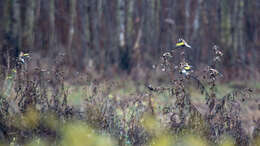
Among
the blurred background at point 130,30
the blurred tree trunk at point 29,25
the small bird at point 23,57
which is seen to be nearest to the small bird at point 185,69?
the small bird at point 23,57

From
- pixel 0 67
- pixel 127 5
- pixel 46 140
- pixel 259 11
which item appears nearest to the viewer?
pixel 46 140

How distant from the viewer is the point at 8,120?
16.4ft

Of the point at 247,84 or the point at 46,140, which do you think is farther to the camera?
the point at 247,84

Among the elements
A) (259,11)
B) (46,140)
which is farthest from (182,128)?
(259,11)

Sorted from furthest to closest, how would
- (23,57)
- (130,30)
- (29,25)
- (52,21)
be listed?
(52,21) < (130,30) < (29,25) < (23,57)

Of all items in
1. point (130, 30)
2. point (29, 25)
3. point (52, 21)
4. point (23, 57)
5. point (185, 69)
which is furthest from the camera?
point (52, 21)

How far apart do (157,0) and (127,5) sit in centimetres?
156

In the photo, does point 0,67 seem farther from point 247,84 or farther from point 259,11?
point 259,11

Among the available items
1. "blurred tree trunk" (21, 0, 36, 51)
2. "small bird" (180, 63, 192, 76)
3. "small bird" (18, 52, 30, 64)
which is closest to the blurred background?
"blurred tree trunk" (21, 0, 36, 51)

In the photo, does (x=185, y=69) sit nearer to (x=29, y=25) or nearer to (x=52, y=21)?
(x=29, y=25)

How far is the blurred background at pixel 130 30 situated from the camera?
1422 cm

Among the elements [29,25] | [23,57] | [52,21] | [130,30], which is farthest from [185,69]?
[52,21]

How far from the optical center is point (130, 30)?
1512cm

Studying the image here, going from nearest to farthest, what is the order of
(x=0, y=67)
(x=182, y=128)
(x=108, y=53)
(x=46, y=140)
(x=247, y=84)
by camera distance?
(x=46, y=140), (x=182, y=128), (x=0, y=67), (x=247, y=84), (x=108, y=53)
